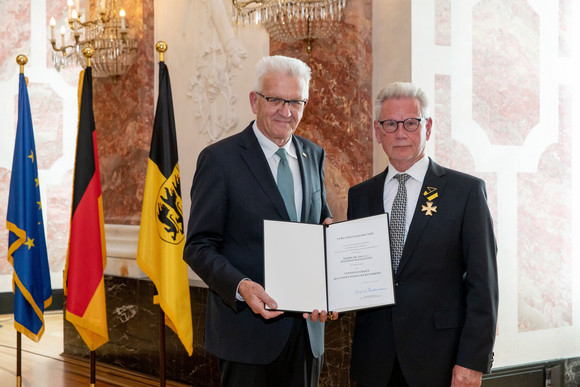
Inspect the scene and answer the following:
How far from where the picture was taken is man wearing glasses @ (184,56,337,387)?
2.61 m

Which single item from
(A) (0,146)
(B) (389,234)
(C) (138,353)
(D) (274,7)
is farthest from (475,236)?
(A) (0,146)

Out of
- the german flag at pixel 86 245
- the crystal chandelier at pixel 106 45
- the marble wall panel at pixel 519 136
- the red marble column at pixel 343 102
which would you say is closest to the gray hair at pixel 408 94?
the marble wall panel at pixel 519 136

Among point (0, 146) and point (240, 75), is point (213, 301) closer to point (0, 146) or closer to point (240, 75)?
point (240, 75)

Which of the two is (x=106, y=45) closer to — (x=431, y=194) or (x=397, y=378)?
(x=431, y=194)

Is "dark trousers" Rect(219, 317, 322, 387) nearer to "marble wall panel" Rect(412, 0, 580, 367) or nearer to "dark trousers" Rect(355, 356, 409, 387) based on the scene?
"dark trousers" Rect(355, 356, 409, 387)

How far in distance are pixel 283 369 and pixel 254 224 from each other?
0.59 meters

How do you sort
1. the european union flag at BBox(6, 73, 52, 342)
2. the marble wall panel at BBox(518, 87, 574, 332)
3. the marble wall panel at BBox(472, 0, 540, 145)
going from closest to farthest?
1. the marble wall panel at BBox(472, 0, 540, 145)
2. the marble wall panel at BBox(518, 87, 574, 332)
3. the european union flag at BBox(6, 73, 52, 342)

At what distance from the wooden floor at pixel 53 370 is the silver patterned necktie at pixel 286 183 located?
3438mm

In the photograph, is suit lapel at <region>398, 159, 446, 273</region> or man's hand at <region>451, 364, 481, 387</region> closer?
man's hand at <region>451, 364, 481, 387</region>

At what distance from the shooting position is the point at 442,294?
8.03 ft

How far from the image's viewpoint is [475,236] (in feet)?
7.89

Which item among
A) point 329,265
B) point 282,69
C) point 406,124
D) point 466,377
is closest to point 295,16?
point 282,69

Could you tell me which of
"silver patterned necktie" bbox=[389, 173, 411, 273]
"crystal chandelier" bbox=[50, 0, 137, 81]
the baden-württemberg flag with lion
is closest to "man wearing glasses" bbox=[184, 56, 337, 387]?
"silver patterned necktie" bbox=[389, 173, 411, 273]

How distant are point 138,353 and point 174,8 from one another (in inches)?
124
